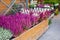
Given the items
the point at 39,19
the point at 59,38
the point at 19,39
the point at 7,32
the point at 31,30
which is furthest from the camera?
the point at 39,19

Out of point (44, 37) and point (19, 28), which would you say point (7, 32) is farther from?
point (44, 37)

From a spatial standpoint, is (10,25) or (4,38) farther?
(10,25)

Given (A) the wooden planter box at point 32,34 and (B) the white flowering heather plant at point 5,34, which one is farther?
(A) the wooden planter box at point 32,34

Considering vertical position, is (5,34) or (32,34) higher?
(5,34)

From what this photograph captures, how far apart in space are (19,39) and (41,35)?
3138 millimetres

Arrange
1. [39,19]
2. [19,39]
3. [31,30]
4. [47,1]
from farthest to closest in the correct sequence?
[47,1], [39,19], [31,30], [19,39]

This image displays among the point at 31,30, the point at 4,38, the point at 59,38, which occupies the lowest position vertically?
the point at 59,38

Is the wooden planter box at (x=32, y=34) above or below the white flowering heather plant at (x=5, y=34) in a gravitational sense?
below

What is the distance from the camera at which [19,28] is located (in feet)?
20.9

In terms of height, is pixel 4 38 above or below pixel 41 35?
above

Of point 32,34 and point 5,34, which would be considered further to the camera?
point 32,34

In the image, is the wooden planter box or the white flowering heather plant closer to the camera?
the white flowering heather plant

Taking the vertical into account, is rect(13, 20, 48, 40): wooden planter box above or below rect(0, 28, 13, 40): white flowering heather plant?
below

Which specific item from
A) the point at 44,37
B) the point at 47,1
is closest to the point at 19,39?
the point at 44,37
